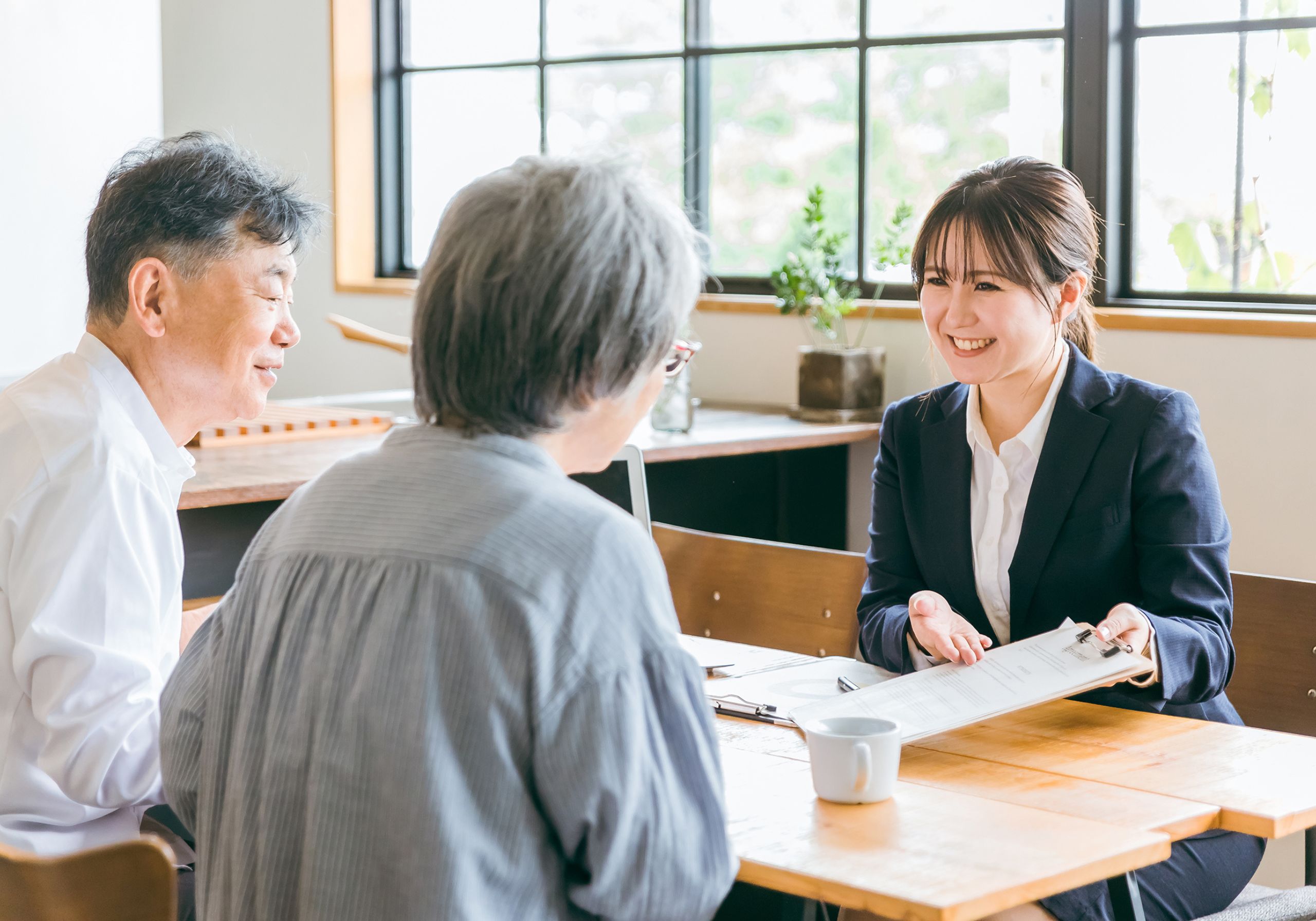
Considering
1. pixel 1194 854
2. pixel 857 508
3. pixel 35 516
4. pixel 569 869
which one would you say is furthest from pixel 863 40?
pixel 569 869

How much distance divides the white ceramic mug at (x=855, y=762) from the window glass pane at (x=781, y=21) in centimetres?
289

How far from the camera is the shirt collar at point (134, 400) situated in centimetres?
151

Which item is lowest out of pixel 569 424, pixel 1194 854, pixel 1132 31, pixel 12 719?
pixel 1194 854

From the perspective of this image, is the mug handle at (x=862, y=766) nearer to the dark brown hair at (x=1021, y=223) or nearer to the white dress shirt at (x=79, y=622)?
the white dress shirt at (x=79, y=622)

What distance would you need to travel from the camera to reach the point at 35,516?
134cm

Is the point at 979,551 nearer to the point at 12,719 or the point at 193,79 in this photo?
the point at 12,719

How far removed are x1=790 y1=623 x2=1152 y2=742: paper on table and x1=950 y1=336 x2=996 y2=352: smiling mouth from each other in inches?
16.3

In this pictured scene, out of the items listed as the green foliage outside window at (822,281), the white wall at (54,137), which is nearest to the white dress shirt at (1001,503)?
the green foliage outside window at (822,281)

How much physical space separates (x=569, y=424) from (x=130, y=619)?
1.78ft

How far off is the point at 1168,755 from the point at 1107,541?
36cm

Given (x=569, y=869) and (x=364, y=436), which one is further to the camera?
(x=364, y=436)

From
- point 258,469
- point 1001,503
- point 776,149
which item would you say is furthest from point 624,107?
point 1001,503

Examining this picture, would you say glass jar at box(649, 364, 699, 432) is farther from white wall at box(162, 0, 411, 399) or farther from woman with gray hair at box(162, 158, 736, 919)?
woman with gray hair at box(162, 158, 736, 919)

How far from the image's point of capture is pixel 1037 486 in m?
1.80
